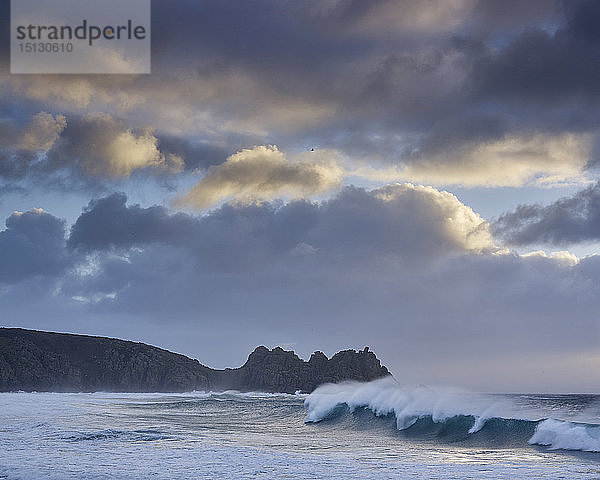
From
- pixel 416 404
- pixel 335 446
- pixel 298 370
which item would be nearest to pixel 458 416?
pixel 416 404

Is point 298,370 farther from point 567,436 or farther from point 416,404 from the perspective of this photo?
point 567,436

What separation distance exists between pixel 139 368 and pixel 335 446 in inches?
4561

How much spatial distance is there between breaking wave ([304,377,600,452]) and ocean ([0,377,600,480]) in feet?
0.19

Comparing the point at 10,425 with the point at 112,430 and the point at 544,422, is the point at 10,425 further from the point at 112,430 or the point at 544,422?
the point at 544,422

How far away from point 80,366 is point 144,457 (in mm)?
124499

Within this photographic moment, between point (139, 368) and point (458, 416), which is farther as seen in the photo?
point (139, 368)

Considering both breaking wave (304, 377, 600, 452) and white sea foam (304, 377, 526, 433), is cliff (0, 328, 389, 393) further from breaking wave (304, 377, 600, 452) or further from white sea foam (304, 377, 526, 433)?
breaking wave (304, 377, 600, 452)

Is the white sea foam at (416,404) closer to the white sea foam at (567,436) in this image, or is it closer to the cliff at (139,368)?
the white sea foam at (567,436)

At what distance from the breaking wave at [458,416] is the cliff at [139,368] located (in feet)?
245

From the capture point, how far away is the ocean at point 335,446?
44.5 ft

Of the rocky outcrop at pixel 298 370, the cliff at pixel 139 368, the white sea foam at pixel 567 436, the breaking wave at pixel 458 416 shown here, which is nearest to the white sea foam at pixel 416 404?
the breaking wave at pixel 458 416

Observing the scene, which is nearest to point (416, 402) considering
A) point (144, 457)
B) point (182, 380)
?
point (144, 457)

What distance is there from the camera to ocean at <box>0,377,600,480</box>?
13570 millimetres

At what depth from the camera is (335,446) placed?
63.6 ft
